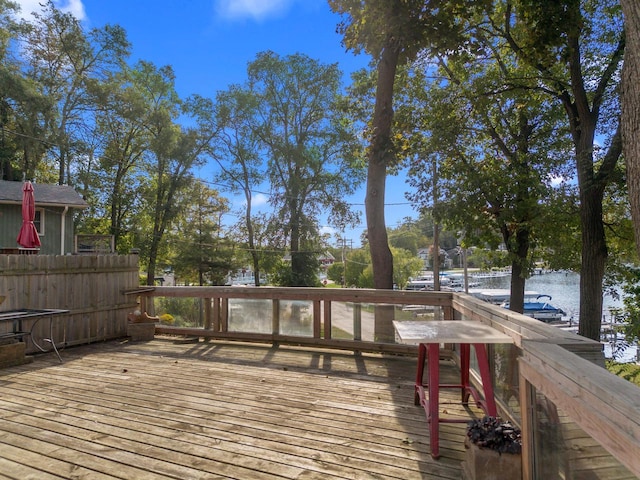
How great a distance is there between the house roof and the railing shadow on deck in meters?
10.7

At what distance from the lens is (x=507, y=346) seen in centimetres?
270

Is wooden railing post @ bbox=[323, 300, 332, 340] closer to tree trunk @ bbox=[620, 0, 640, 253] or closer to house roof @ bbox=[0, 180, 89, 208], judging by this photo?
tree trunk @ bbox=[620, 0, 640, 253]

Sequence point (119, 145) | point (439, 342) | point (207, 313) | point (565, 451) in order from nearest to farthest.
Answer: point (565, 451) → point (439, 342) → point (207, 313) → point (119, 145)

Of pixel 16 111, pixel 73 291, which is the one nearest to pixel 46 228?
pixel 16 111

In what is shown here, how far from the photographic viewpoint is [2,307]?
5.20 metres

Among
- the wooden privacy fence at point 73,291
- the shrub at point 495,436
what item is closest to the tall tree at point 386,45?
the shrub at point 495,436

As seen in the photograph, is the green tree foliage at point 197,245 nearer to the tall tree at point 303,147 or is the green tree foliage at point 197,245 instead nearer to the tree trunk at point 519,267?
the tall tree at point 303,147

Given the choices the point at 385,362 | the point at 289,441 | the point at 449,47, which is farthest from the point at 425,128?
the point at 289,441

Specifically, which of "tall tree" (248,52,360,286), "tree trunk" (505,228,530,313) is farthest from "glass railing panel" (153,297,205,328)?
"tall tree" (248,52,360,286)

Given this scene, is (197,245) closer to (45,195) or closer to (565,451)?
(45,195)

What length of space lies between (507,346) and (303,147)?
Result: 81.6 feet

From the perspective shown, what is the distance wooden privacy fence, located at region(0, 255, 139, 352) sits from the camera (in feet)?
17.7

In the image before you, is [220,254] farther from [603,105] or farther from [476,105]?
[603,105]

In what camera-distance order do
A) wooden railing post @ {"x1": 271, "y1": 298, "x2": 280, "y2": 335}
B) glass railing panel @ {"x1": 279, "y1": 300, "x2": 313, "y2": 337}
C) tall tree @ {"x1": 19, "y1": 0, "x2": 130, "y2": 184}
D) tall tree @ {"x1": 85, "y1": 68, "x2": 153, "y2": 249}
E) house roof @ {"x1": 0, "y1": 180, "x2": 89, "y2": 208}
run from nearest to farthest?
glass railing panel @ {"x1": 279, "y1": 300, "x2": 313, "y2": 337} < wooden railing post @ {"x1": 271, "y1": 298, "x2": 280, "y2": 335} < house roof @ {"x1": 0, "y1": 180, "x2": 89, "y2": 208} < tall tree @ {"x1": 19, "y1": 0, "x2": 130, "y2": 184} < tall tree @ {"x1": 85, "y1": 68, "x2": 153, "y2": 249}
